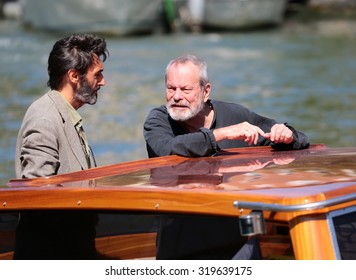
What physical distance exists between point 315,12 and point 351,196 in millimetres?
38345

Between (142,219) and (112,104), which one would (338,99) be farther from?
(142,219)

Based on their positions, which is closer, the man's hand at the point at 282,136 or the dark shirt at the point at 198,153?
the dark shirt at the point at 198,153

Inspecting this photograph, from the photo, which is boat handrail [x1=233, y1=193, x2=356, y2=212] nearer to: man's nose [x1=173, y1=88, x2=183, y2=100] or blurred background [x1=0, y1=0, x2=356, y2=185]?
man's nose [x1=173, y1=88, x2=183, y2=100]

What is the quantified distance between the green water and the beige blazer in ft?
23.2

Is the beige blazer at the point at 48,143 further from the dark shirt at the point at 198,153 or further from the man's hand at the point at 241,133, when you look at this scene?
the man's hand at the point at 241,133

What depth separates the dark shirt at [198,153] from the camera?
3.60 metres

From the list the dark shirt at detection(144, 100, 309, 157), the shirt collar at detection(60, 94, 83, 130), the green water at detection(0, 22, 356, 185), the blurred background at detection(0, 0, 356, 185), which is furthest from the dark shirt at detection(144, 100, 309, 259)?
the blurred background at detection(0, 0, 356, 185)

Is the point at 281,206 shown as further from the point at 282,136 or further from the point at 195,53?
the point at 195,53

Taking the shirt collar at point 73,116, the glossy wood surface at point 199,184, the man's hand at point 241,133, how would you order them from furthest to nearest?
the shirt collar at point 73,116 < the man's hand at point 241,133 < the glossy wood surface at point 199,184

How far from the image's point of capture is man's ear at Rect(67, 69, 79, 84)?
5316 mm

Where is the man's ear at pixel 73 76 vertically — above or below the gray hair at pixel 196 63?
below

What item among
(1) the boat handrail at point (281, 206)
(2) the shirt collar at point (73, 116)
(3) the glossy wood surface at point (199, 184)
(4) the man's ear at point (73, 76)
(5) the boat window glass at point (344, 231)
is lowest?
(5) the boat window glass at point (344, 231)

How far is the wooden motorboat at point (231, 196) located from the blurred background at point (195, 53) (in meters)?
8.27

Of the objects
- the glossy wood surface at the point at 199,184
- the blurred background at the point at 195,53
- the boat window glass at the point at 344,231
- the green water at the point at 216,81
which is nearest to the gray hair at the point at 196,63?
the glossy wood surface at the point at 199,184
